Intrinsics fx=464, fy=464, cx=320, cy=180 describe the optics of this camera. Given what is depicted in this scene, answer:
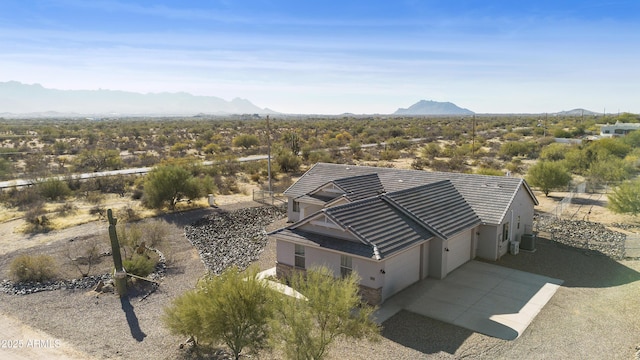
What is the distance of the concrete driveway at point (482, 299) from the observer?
1530cm

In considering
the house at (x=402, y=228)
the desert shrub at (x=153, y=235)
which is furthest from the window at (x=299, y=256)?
the desert shrub at (x=153, y=235)

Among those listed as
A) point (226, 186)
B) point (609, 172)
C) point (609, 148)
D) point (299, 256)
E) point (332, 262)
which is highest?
point (609, 148)

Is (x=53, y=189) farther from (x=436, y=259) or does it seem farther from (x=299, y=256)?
(x=436, y=259)

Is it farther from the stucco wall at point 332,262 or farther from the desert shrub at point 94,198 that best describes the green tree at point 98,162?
the stucco wall at point 332,262

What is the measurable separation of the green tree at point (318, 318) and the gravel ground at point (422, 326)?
226 centimetres

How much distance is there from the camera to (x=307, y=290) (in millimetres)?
11648

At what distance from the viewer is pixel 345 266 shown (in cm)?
1709

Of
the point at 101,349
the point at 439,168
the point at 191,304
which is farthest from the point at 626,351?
the point at 439,168

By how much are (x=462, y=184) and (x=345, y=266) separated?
32.4 ft

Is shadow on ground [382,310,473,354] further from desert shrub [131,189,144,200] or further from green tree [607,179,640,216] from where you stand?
desert shrub [131,189,144,200]

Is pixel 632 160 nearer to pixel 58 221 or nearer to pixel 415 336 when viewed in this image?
pixel 415 336

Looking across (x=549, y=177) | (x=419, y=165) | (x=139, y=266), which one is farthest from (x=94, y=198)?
(x=549, y=177)

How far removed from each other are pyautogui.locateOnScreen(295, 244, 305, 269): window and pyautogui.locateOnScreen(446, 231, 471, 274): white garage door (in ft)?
19.7

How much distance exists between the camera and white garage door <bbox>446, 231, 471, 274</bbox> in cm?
1962
